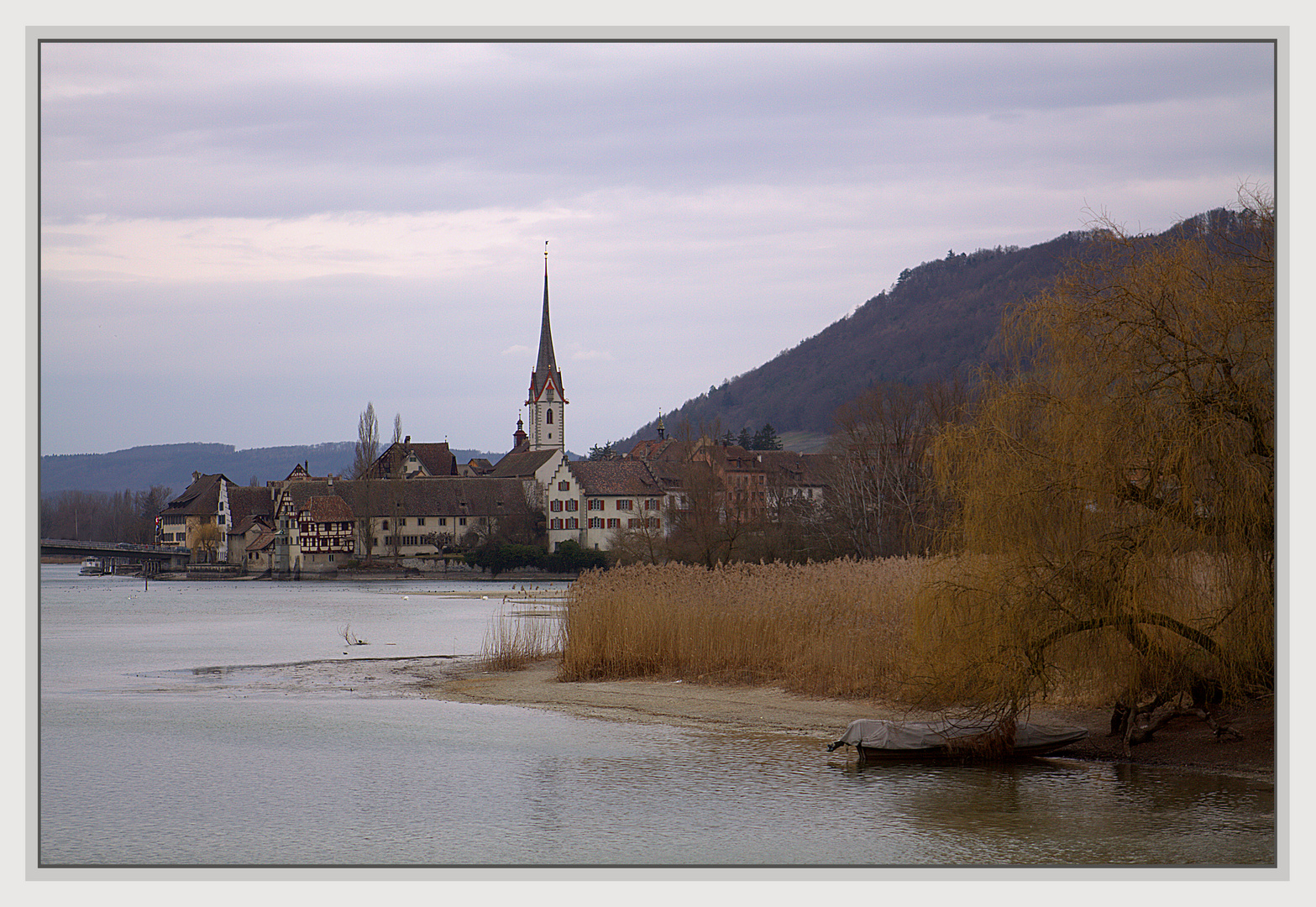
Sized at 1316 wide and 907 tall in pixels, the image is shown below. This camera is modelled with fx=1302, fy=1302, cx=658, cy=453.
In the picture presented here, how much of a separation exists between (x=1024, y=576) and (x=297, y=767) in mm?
10165

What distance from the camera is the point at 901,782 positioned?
16.2 m

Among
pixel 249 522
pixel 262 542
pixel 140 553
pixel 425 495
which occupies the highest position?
pixel 425 495

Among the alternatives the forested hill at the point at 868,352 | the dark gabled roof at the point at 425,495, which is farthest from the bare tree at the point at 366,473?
the forested hill at the point at 868,352

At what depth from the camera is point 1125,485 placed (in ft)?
47.0

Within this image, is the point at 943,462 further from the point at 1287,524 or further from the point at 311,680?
the point at 311,680

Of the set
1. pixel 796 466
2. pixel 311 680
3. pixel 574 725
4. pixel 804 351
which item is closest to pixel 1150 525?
pixel 574 725

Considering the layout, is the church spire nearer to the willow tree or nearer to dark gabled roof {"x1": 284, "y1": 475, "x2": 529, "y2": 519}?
dark gabled roof {"x1": 284, "y1": 475, "x2": 529, "y2": 519}

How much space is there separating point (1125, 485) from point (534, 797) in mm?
7816

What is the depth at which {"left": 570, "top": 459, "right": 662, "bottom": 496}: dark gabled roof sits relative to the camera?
121500 mm

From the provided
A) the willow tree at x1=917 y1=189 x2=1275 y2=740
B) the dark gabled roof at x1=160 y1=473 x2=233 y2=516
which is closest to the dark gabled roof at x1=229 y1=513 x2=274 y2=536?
the dark gabled roof at x1=160 y1=473 x2=233 y2=516

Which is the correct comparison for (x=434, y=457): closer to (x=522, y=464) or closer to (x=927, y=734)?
(x=522, y=464)

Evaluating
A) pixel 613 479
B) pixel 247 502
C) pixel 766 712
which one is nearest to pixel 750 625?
pixel 766 712

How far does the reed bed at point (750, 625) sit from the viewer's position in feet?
74.9

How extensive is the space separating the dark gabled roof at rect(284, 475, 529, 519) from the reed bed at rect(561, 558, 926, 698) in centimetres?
8614
